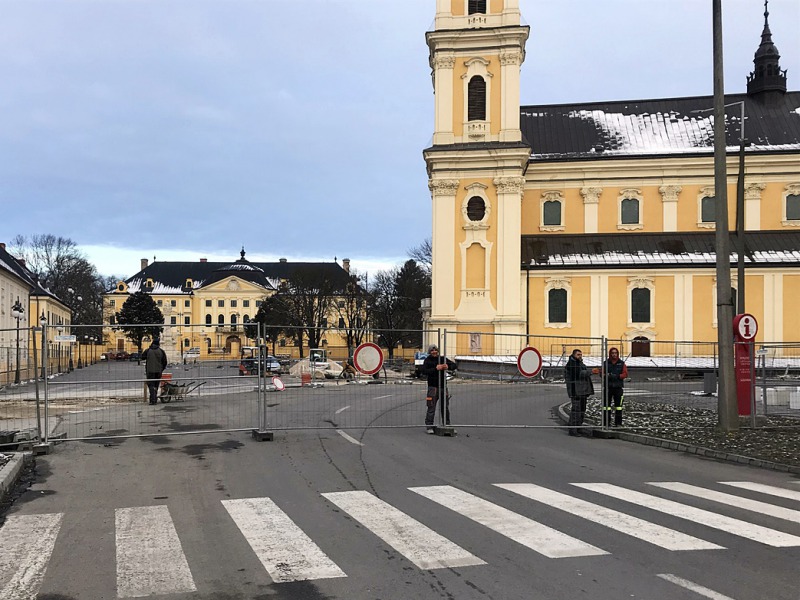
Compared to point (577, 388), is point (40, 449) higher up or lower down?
lower down

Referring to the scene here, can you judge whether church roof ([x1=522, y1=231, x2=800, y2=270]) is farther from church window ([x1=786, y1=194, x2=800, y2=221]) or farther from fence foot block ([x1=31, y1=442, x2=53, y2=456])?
fence foot block ([x1=31, y1=442, x2=53, y2=456])

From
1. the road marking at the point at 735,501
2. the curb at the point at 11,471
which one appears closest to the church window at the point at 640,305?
the road marking at the point at 735,501

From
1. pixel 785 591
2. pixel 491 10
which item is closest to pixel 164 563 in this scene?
pixel 785 591

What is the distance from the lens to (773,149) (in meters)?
53.8

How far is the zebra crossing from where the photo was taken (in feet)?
19.4

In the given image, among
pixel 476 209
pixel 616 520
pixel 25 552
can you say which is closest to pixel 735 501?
pixel 616 520

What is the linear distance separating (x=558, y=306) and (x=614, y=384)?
36.3m

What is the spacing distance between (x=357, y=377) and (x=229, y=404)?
2.80 m

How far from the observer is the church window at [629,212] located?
54875 millimetres

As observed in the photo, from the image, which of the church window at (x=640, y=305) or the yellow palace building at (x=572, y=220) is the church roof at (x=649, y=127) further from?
the church window at (x=640, y=305)

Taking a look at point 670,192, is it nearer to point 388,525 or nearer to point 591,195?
point 591,195

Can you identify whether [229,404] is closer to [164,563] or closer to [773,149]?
[164,563]

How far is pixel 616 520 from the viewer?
7.66 m

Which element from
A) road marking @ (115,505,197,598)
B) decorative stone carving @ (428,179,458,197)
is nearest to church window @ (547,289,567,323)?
decorative stone carving @ (428,179,458,197)
